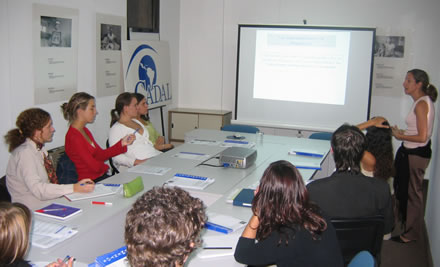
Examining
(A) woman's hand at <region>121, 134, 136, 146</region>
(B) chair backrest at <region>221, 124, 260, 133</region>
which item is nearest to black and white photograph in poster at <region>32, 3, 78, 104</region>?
(A) woman's hand at <region>121, 134, 136, 146</region>

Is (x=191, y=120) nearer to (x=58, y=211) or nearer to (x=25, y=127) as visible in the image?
(x=25, y=127)

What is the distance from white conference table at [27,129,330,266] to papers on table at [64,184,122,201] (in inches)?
1.6

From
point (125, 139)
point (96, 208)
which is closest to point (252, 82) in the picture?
point (125, 139)

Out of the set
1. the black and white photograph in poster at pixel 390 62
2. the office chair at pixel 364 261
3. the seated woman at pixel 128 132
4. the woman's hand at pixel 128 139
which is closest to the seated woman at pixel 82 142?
the woman's hand at pixel 128 139

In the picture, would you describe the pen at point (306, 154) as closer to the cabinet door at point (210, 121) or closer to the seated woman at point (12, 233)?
the cabinet door at point (210, 121)

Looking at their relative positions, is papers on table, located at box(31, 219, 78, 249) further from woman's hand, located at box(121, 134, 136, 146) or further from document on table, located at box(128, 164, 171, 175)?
woman's hand, located at box(121, 134, 136, 146)

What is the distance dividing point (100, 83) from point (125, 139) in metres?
1.48

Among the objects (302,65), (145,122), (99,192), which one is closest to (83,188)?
(99,192)

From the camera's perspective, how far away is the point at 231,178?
3537 mm

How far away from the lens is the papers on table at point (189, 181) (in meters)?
3.25

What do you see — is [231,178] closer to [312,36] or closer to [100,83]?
[100,83]

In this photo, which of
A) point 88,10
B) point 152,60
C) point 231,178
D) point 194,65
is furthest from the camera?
point 194,65

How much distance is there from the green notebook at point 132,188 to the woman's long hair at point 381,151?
1728 mm

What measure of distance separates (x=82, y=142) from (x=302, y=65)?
3.68m
